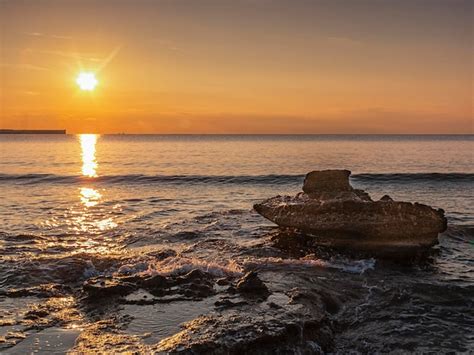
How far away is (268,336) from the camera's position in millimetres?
7520

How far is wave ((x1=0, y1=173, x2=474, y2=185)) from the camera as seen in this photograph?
4000 cm

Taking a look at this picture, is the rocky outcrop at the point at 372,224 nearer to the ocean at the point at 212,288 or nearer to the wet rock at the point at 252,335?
the ocean at the point at 212,288

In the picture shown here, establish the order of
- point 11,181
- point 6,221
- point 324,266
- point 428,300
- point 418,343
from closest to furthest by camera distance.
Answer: point 418,343 → point 428,300 → point 324,266 → point 6,221 → point 11,181

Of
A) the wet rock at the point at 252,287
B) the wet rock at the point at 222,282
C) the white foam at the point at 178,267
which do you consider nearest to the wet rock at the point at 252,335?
the wet rock at the point at 252,287

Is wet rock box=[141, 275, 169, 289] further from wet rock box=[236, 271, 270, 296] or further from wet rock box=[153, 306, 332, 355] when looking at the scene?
wet rock box=[153, 306, 332, 355]

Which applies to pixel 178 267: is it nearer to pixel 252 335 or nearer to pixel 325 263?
pixel 325 263

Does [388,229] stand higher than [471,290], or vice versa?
[388,229]

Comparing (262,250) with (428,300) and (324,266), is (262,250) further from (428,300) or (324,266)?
(428,300)

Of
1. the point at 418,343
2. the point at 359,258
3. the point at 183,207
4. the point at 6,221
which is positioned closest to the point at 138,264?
the point at 359,258

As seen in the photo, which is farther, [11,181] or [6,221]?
[11,181]

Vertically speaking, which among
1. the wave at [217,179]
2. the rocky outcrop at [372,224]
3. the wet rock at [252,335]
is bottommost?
the wave at [217,179]

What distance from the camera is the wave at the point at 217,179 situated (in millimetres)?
40000

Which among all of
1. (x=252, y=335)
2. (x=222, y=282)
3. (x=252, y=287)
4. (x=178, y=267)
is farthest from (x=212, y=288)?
(x=252, y=335)

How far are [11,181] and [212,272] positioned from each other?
33.7 meters
